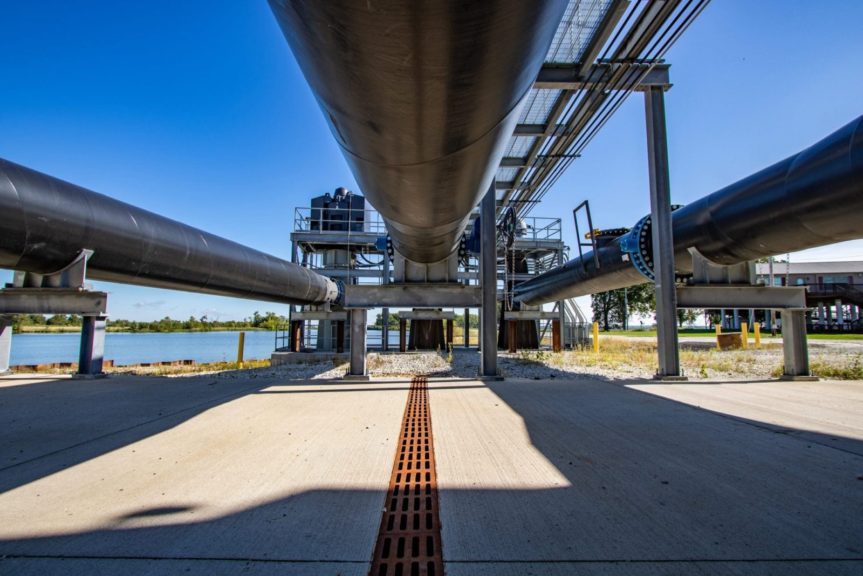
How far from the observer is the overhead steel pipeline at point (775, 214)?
3.69 metres

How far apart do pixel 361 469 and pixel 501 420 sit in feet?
5.44

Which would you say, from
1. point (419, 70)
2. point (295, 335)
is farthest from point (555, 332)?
point (419, 70)

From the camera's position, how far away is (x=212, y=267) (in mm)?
6832

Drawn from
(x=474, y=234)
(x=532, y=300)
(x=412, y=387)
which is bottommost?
(x=412, y=387)

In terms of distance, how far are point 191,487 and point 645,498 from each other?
97.0 inches

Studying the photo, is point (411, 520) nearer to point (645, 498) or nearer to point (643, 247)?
point (645, 498)

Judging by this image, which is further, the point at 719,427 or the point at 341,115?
the point at 719,427

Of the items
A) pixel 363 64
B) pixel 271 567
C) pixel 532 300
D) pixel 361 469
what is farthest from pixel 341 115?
pixel 532 300

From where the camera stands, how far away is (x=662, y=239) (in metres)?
6.52

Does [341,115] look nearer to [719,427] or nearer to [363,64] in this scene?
[363,64]

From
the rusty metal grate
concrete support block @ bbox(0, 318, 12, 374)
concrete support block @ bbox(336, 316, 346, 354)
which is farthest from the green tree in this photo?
concrete support block @ bbox(0, 318, 12, 374)

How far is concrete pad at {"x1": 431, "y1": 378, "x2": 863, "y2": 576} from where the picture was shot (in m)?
1.48

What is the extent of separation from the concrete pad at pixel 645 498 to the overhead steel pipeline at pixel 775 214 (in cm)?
209

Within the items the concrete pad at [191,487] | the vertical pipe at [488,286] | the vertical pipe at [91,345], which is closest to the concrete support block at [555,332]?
the vertical pipe at [488,286]
